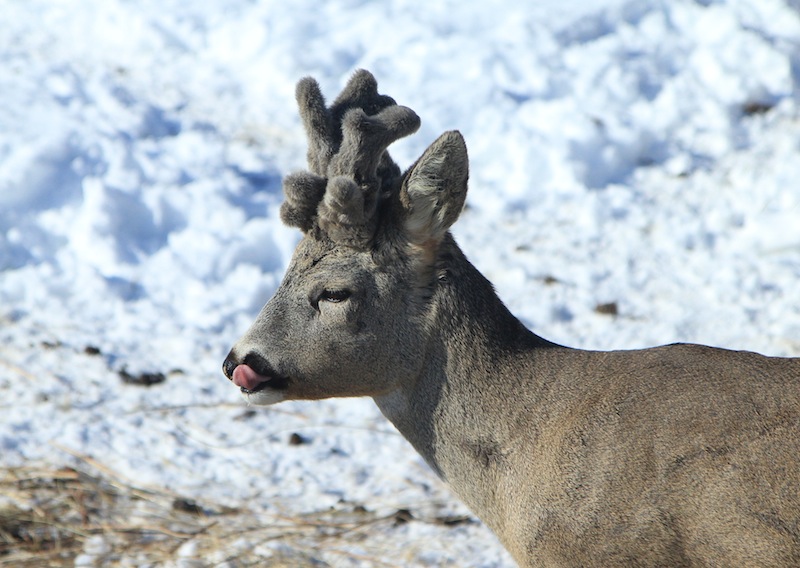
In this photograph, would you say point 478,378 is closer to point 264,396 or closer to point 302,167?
point 264,396

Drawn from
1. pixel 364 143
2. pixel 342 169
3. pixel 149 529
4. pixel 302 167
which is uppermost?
pixel 302 167

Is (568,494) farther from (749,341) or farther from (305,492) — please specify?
(749,341)

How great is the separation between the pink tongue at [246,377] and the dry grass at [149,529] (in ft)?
5.09

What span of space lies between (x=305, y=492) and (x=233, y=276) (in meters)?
2.19

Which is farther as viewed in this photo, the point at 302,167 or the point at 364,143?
the point at 302,167

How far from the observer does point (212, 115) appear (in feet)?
29.9

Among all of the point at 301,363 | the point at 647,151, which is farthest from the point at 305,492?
the point at 647,151

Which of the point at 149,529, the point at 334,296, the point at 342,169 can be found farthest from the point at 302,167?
the point at 334,296

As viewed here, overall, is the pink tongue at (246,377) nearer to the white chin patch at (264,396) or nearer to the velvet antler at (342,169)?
the white chin patch at (264,396)

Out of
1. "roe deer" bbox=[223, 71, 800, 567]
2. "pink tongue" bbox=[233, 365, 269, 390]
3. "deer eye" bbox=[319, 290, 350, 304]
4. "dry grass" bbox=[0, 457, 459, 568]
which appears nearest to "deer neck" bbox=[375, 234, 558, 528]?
"roe deer" bbox=[223, 71, 800, 567]

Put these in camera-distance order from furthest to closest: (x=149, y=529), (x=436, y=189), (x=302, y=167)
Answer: (x=302, y=167), (x=149, y=529), (x=436, y=189)

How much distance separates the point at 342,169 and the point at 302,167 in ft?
16.2

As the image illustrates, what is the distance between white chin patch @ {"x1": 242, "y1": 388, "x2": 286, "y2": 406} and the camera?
3570 mm

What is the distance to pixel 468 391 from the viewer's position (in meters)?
3.61
